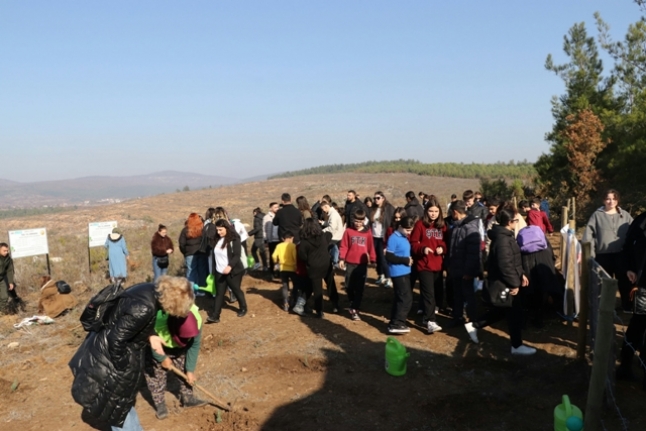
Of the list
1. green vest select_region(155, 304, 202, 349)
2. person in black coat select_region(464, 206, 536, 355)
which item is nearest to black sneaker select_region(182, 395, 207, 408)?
green vest select_region(155, 304, 202, 349)

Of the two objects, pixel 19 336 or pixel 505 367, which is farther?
pixel 19 336

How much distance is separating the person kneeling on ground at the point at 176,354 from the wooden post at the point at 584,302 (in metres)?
3.95

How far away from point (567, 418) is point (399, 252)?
3.13 metres

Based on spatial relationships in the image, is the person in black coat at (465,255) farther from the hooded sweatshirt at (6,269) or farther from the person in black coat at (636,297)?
the hooded sweatshirt at (6,269)

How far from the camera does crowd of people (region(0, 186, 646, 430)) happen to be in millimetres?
3910

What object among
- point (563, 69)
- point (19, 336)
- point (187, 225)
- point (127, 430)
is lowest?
point (19, 336)

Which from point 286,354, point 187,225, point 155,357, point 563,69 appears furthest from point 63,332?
point 563,69

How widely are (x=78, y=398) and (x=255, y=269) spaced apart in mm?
8238

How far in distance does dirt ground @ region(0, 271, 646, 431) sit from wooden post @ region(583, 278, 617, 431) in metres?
0.67

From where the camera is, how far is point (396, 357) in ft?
18.9

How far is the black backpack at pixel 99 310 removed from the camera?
13.0 feet

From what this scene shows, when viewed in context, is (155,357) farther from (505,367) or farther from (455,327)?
(455,327)

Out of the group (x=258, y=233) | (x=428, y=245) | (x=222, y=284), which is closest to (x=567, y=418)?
(x=428, y=245)

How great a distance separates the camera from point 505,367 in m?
5.90
